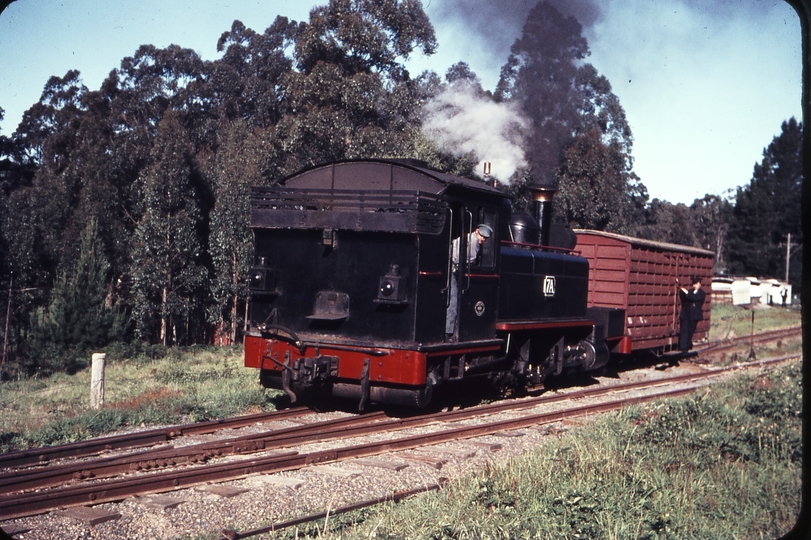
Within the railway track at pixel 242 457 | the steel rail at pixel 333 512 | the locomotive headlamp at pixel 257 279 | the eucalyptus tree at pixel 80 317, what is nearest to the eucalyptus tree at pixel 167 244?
the eucalyptus tree at pixel 80 317

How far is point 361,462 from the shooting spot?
7.38 m

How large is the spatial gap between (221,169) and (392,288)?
18.4 metres

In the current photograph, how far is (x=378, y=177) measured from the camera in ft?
31.1

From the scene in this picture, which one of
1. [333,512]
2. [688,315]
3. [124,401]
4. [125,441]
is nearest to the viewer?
[333,512]

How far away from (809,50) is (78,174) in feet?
91.7

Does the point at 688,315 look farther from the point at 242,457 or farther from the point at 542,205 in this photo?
the point at 242,457

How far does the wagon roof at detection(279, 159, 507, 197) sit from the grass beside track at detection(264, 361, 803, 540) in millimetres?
3545

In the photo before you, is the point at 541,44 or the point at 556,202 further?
the point at 556,202

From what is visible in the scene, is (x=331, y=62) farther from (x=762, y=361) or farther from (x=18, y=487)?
(x=18, y=487)

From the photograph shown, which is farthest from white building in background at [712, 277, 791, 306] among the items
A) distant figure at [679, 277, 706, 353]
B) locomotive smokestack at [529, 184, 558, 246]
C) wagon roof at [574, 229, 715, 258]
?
locomotive smokestack at [529, 184, 558, 246]

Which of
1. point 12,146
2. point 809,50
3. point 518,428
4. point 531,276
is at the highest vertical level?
point 12,146

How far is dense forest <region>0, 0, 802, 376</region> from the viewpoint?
66.2ft

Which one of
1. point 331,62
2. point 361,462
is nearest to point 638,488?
point 361,462

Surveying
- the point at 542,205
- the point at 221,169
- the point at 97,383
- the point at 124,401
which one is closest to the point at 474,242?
the point at 542,205
